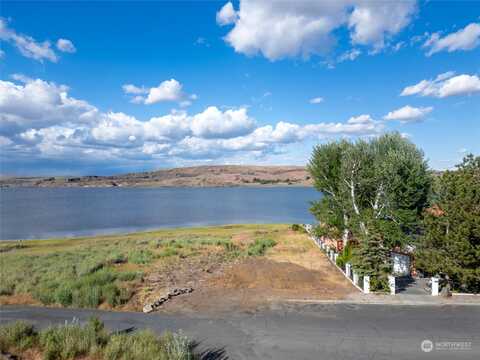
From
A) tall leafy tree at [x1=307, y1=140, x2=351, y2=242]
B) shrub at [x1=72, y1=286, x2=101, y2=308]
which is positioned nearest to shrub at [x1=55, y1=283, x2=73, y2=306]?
shrub at [x1=72, y1=286, x2=101, y2=308]

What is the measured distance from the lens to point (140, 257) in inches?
955

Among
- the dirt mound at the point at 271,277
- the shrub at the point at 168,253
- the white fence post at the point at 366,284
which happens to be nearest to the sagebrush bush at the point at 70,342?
the dirt mound at the point at 271,277

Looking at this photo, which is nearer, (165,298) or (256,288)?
(165,298)

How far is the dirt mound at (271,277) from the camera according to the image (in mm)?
17500

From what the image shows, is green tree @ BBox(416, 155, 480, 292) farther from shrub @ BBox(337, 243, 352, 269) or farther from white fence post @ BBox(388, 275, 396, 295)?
shrub @ BBox(337, 243, 352, 269)

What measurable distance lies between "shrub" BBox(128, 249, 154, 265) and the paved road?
956 centimetres

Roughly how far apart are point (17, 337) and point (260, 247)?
20701 mm

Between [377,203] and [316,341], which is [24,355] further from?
[377,203]

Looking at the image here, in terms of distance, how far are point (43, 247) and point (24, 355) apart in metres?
30.7

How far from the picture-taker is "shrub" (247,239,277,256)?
86.9ft

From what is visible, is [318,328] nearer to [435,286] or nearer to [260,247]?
[435,286]

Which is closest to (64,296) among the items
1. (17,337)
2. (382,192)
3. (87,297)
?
(87,297)

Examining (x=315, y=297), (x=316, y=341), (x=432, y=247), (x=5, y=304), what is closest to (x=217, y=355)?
(x=316, y=341)

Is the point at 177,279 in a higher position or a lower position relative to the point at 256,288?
lower
